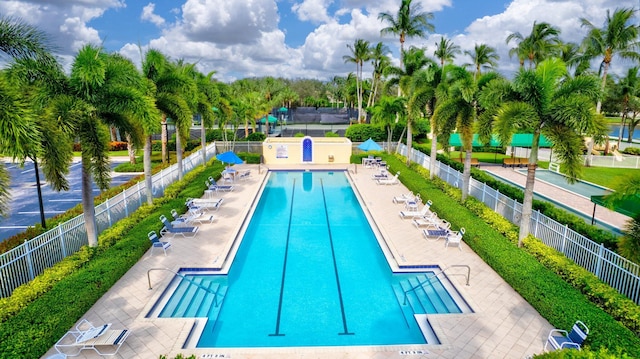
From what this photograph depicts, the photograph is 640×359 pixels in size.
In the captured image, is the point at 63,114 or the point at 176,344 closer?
the point at 176,344

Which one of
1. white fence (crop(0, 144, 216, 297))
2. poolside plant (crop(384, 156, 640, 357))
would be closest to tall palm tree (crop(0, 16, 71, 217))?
white fence (crop(0, 144, 216, 297))

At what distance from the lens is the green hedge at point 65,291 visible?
7594 millimetres

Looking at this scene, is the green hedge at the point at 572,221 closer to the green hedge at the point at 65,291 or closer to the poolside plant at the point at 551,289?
the poolside plant at the point at 551,289

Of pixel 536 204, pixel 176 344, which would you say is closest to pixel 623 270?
pixel 536 204

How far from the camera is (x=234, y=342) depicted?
8938 millimetres

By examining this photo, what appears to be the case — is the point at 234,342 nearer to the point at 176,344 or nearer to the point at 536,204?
the point at 176,344

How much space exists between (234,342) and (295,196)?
1347 cm

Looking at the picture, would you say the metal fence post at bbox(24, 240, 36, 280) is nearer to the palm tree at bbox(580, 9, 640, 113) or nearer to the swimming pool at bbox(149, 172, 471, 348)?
the swimming pool at bbox(149, 172, 471, 348)

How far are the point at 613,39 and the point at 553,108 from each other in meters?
18.1

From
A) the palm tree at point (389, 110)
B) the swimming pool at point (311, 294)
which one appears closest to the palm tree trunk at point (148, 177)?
the swimming pool at point (311, 294)

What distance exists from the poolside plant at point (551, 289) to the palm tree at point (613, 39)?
14.9 metres

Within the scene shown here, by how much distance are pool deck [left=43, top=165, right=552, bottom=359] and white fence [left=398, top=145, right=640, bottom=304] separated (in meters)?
1.99

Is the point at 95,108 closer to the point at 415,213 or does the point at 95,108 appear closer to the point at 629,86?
the point at 415,213

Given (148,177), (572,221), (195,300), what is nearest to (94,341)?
(195,300)
